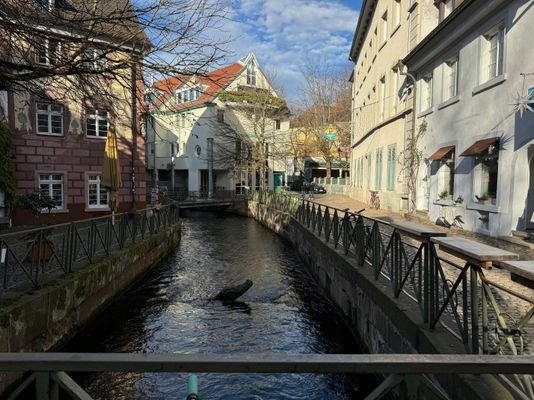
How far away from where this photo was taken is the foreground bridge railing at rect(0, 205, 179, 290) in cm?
575

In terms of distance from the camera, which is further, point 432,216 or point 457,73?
point 432,216

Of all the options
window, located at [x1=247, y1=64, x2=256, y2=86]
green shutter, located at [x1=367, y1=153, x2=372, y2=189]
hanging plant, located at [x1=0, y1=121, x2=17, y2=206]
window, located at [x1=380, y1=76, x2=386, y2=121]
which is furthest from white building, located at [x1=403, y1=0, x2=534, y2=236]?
window, located at [x1=247, y1=64, x2=256, y2=86]

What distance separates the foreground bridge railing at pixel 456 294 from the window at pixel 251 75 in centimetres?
3379

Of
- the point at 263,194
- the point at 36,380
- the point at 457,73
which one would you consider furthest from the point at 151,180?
the point at 36,380

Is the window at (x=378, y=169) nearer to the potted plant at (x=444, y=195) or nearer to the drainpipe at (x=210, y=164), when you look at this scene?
the potted plant at (x=444, y=195)

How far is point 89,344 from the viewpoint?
703 cm

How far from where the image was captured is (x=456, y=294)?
3.81 metres

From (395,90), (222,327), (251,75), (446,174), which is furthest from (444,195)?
(251,75)

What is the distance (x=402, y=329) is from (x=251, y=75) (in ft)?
120

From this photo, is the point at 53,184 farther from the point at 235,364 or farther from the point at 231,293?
the point at 235,364

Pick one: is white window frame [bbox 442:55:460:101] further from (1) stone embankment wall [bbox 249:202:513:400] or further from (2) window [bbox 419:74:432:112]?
(1) stone embankment wall [bbox 249:202:513:400]

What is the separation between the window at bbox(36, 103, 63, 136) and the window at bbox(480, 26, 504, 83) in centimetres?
1491

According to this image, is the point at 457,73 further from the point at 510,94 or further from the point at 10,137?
the point at 10,137

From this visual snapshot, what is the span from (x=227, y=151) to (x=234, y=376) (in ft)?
102
